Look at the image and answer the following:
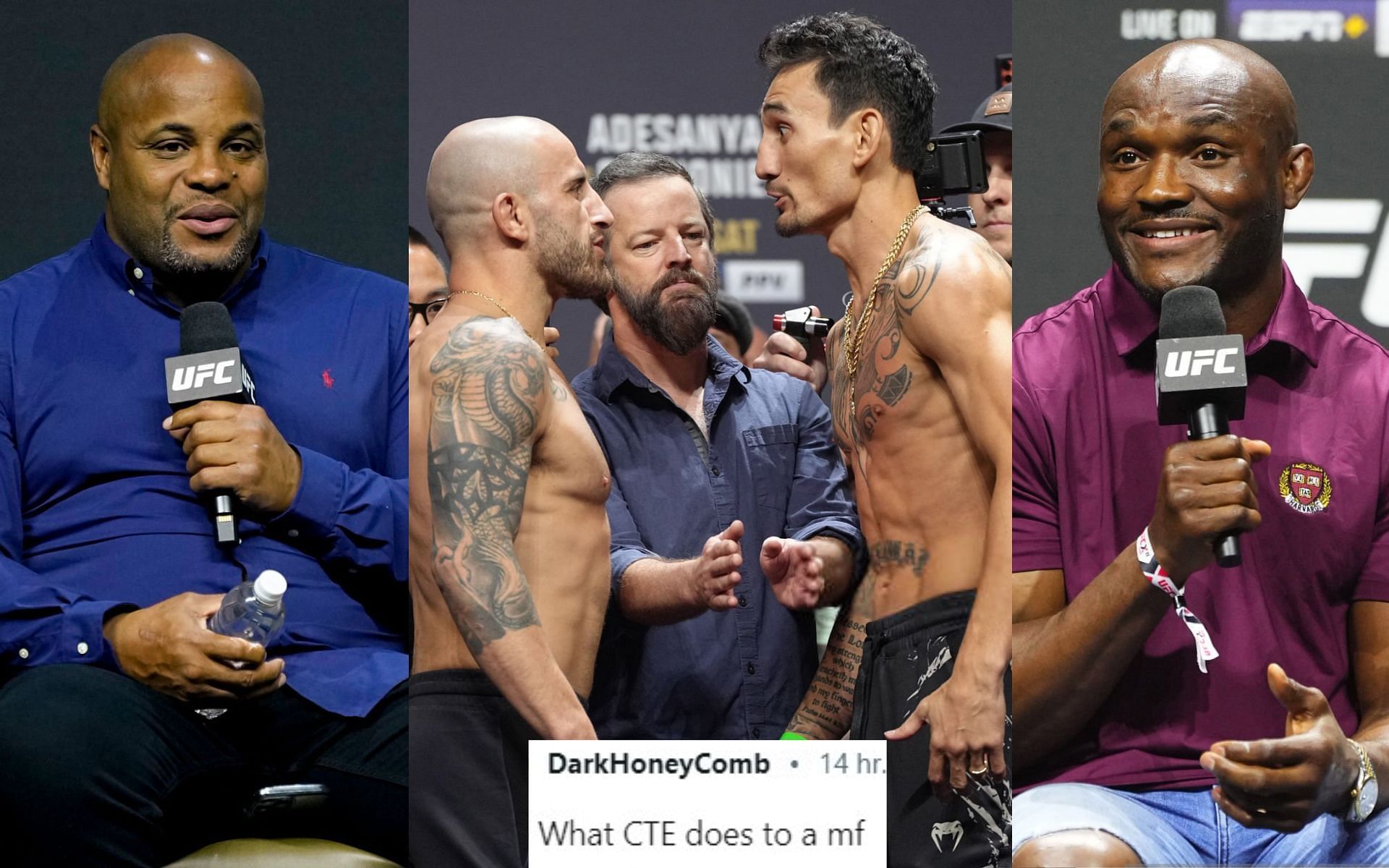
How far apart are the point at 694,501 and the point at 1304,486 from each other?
1292 millimetres

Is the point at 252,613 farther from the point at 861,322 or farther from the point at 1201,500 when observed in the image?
the point at 1201,500

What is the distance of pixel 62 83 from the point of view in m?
3.20

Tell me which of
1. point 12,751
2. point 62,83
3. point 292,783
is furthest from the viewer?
point 62,83

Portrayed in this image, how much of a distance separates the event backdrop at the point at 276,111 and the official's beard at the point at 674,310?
22.4 inches

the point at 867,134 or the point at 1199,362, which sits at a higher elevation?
the point at 867,134

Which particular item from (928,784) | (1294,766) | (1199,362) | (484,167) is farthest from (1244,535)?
(484,167)

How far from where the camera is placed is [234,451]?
301 cm

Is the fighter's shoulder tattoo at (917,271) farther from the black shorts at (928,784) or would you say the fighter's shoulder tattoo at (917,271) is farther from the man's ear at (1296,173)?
the man's ear at (1296,173)

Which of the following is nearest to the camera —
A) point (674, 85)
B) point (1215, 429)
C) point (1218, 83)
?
point (1215, 429)

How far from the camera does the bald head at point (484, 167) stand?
313 cm

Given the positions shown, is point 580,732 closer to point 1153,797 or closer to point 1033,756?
point 1033,756

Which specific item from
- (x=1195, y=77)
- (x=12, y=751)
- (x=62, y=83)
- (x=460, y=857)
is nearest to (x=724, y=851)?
(x=460, y=857)

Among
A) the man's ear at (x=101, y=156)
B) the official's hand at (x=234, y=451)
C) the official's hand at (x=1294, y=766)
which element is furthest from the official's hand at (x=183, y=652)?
the official's hand at (x=1294, y=766)

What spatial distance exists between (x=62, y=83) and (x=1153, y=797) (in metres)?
2.83
